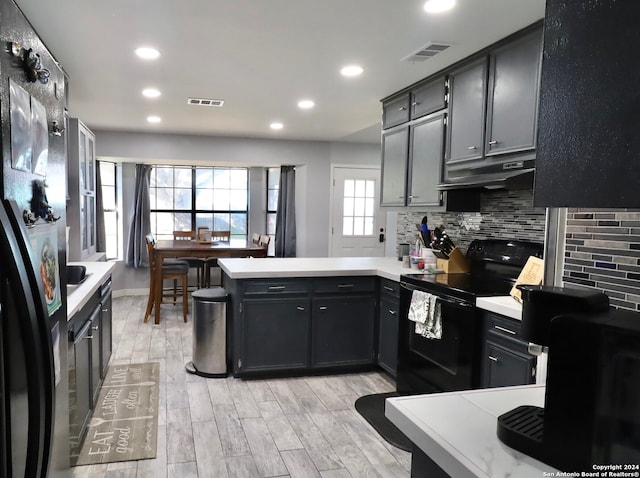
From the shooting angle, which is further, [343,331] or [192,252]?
[192,252]

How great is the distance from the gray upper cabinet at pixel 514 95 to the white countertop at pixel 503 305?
2.84ft

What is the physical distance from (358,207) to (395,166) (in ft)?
9.96

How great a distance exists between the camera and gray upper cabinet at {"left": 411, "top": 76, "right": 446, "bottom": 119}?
351cm

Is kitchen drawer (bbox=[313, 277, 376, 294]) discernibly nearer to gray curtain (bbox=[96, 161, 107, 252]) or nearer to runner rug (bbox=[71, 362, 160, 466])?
runner rug (bbox=[71, 362, 160, 466])

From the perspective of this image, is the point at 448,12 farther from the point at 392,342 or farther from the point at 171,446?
the point at 171,446

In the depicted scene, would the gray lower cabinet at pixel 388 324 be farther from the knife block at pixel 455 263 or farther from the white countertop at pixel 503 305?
the white countertop at pixel 503 305

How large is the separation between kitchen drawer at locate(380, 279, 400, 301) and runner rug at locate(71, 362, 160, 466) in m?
1.85

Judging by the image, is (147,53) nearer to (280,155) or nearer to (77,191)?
(77,191)

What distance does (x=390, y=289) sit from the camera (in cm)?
362

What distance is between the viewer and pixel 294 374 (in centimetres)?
382

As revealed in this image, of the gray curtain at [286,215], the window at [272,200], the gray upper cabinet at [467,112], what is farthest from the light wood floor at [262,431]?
the window at [272,200]

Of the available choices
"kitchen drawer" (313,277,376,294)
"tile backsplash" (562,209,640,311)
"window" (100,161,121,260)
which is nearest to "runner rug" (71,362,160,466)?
"kitchen drawer" (313,277,376,294)

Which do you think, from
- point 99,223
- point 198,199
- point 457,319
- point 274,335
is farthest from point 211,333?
point 198,199

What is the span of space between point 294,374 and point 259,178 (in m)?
4.58
